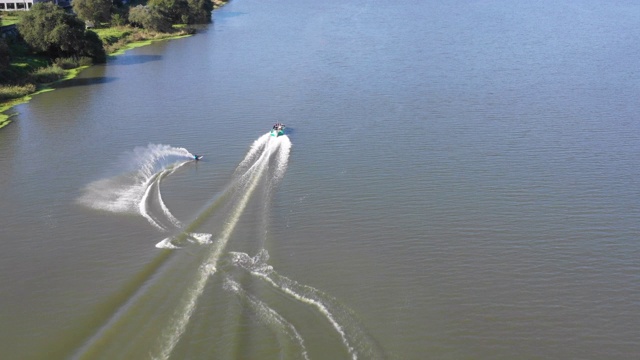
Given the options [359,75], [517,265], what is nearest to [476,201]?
[517,265]

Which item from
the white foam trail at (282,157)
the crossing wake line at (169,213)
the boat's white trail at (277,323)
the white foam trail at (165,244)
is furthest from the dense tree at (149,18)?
the boat's white trail at (277,323)

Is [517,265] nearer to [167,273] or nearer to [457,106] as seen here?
[167,273]

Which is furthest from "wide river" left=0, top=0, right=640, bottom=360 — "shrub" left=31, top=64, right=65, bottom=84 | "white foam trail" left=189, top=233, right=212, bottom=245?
"shrub" left=31, top=64, right=65, bottom=84

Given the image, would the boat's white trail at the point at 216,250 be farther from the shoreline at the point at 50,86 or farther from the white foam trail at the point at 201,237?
the shoreline at the point at 50,86

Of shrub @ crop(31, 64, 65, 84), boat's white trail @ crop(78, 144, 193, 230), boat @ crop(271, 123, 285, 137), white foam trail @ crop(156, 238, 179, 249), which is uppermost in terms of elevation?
shrub @ crop(31, 64, 65, 84)

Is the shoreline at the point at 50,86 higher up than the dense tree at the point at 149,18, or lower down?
lower down

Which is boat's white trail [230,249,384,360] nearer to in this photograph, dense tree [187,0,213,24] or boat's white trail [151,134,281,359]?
boat's white trail [151,134,281,359]

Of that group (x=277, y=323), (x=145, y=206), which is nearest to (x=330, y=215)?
(x=145, y=206)
